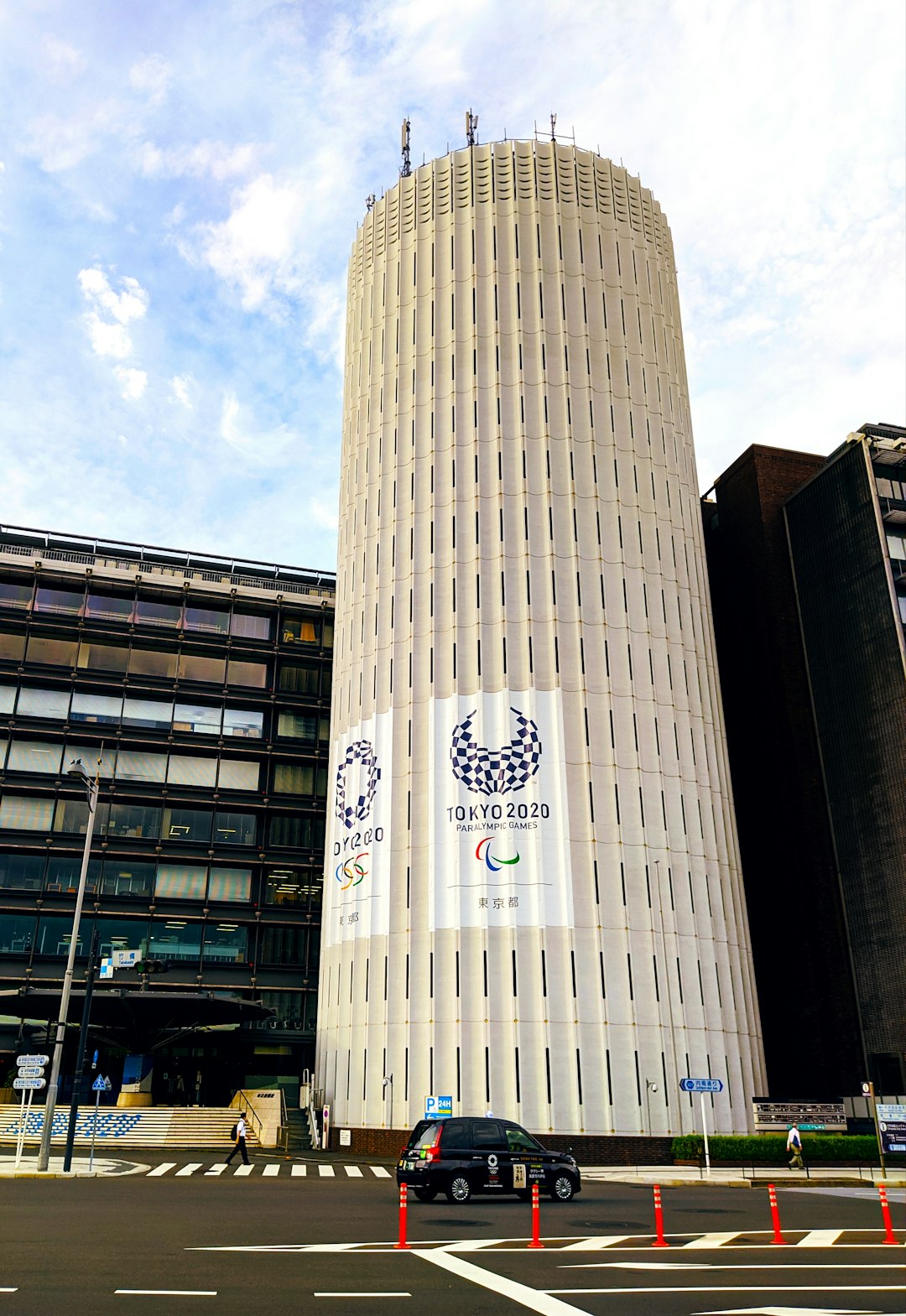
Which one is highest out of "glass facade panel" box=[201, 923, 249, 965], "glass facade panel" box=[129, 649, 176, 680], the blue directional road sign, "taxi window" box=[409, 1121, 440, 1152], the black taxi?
"glass facade panel" box=[129, 649, 176, 680]

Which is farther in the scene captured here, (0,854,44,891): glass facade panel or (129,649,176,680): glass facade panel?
(129,649,176,680): glass facade panel

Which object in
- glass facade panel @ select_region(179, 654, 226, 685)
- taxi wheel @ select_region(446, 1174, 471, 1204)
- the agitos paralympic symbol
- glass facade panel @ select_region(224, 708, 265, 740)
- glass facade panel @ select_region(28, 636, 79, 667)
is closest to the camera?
taxi wheel @ select_region(446, 1174, 471, 1204)

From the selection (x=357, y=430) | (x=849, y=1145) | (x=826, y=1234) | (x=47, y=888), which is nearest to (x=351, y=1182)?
(x=826, y=1234)

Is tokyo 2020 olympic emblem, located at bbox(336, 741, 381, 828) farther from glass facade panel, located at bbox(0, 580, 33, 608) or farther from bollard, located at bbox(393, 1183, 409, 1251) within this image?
bollard, located at bbox(393, 1183, 409, 1251)

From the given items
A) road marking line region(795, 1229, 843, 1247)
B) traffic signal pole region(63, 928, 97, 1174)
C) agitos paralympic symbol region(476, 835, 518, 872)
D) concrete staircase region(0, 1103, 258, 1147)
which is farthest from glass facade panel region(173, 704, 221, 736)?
road marking line region(795, 1229, 843, 1247)

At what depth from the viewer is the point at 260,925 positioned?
6247 cm

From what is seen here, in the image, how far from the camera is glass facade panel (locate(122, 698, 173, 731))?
65.1m

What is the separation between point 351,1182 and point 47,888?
3421 cm

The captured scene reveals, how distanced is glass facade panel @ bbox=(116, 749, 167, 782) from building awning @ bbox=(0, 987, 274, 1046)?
40.3ft

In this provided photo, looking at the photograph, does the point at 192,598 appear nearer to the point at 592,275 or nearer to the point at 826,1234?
the point at 592,275

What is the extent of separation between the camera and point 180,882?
62281 millimetres

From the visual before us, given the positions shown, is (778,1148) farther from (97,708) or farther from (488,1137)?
(97,708)

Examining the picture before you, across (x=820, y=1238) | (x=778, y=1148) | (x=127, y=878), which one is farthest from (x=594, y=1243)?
(x=127, y=878)

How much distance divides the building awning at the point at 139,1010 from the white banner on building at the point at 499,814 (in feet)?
48.2
